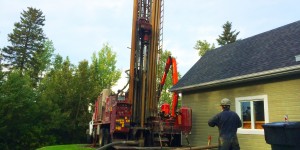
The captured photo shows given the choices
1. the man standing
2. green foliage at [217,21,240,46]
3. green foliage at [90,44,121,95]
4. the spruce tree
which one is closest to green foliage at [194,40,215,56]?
green foliage at [217,21,240,46]

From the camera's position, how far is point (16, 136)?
95.0 ft

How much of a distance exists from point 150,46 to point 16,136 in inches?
857

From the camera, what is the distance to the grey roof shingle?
455 inches

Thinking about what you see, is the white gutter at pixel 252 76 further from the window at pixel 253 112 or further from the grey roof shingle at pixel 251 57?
the window at pixel 253 112

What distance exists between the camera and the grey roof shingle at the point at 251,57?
1155cm

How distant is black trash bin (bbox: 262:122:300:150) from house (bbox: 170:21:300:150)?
4050 mm

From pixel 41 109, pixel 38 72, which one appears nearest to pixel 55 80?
pixel 41 109

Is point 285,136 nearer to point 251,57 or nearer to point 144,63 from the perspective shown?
point 251,57

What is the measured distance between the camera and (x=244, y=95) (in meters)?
12.1

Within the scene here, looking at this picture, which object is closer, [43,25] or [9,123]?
[9,123]

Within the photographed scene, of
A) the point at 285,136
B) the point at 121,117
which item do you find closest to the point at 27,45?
the point at 121,117

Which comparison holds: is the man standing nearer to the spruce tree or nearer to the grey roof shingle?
the grey roof shingle

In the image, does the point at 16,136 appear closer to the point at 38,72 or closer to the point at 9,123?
the point at 9,123

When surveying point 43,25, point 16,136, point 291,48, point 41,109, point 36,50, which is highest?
point 43,25
